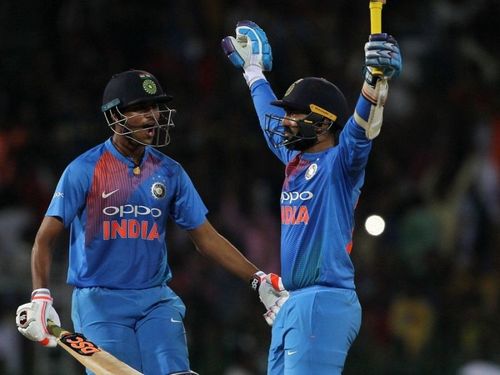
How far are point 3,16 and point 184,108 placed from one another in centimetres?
194

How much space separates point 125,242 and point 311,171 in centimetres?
108

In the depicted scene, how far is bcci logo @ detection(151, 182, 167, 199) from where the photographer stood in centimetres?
750

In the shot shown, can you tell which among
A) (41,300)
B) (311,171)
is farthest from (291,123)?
(41,300)

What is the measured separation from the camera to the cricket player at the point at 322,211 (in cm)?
674

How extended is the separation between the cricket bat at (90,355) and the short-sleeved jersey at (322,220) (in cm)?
97

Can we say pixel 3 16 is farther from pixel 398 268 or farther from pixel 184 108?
pixel 398 268

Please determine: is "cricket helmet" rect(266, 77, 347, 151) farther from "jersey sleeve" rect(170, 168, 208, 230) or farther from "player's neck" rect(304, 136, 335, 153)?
"jersey sleeve" rect(170, 168, 208, 230)

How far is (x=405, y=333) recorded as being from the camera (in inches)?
448

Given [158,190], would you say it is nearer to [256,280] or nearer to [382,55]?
[256,280]

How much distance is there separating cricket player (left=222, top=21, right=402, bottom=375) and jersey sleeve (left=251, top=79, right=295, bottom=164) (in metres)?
0.16

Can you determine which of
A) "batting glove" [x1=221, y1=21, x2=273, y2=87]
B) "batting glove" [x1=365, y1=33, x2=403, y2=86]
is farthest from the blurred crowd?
"batting glove" [x1=365, y1=33, x2=403, y2=86]

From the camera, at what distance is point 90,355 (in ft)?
23.1

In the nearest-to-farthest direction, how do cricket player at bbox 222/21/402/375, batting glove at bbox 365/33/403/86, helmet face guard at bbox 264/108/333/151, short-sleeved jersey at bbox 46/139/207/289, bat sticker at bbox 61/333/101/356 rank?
1. batting glove at bbox 365/33/403/86
2. cricket player at bbox 222/21/402/375
3. bat sticker at bbox 61/333/101/356
4. helmet face guard at bbox 264/108/333/151
5. short-sleeved jersey at bbox 46/139/207/289

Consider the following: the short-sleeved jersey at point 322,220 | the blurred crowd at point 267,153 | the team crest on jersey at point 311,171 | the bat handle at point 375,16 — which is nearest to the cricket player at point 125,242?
the short-sleeved jersey at point 322,220
